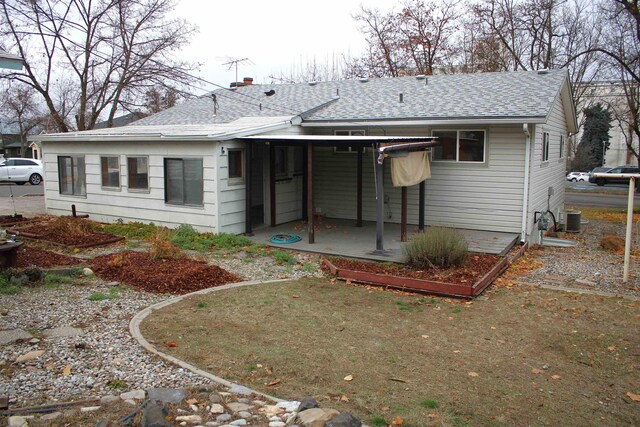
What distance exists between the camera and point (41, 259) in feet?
32.4

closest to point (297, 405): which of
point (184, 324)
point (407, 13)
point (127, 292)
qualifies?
point (184, 324)

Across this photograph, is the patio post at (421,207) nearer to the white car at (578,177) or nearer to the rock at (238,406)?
Result: the rock at (238,406)

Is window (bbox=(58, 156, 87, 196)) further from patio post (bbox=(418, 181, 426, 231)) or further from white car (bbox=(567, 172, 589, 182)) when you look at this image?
white car (bbox=(567, 172, 589, 182))

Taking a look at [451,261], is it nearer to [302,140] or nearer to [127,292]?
[302,140]

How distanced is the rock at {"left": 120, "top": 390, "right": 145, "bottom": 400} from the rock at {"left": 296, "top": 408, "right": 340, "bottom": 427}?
142cm

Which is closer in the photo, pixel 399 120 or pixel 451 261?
pixel 451 261

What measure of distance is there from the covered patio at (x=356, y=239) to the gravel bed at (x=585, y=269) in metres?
0.90

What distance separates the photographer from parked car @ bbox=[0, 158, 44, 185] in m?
29.1

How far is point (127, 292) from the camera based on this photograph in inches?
317

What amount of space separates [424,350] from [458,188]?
798 centimetres

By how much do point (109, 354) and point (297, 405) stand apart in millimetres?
2274

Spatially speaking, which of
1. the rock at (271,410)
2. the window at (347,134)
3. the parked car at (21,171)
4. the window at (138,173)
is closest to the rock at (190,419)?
the rock at (271,410)

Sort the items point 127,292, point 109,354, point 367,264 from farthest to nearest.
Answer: point 367,264, point 127,292, point 109,354

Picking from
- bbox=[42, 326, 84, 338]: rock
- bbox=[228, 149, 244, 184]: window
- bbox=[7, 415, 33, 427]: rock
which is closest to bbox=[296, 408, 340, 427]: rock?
bbox=[7, 415, 33, 427]: rock
